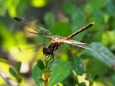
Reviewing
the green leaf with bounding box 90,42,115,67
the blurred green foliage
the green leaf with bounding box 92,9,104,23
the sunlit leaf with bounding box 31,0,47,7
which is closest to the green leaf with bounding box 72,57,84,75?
the blurred green foliage

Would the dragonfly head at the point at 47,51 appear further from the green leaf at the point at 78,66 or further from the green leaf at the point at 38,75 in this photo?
the green leaf at the point at 78,66

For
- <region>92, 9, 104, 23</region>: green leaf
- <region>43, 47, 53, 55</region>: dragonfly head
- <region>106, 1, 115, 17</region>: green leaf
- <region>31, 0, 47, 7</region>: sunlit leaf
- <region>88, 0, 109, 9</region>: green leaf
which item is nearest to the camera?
<region>43, 47, 53, 55</region>: dragonfly head

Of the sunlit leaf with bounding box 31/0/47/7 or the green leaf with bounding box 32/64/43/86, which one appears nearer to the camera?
the green leaf with bounding box 32/64/43/86

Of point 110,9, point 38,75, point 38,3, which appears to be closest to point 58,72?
point 38,75

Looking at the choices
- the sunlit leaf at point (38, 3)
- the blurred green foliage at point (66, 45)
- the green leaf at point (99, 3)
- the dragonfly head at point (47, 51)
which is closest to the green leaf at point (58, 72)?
the blurred green foliage at point (66, 45)

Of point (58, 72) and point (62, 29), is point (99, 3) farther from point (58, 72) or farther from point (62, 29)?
point (58, 72)

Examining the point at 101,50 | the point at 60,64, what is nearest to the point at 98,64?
the point at 101,50

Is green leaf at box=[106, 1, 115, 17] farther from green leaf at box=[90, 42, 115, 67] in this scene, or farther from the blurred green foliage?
green leaf at box=[90, 42, 115, 67]
